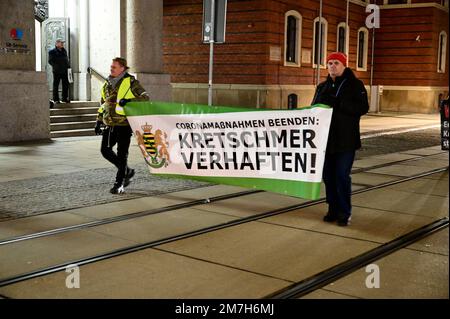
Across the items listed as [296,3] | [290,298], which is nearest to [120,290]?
[290,298]

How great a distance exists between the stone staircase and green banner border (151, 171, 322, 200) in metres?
9.62

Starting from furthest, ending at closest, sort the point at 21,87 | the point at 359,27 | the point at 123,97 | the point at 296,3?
the point at 359,27, the point at 296,3, the point at 21,87, the point at 123,97

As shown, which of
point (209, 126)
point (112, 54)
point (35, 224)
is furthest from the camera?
point (112, 54)

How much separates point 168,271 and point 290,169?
103 inches

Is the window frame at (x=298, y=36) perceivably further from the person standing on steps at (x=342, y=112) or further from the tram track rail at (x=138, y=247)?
the person standing on steps at (x=342, y=112)

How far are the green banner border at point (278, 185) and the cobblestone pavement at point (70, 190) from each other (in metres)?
1.13

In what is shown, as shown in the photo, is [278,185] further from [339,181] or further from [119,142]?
[119,142]

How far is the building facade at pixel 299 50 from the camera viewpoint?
88.3ft

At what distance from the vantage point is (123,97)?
912 centimetres

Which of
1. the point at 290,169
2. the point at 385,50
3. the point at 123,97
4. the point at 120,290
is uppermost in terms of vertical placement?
Answer: the point at 385,50

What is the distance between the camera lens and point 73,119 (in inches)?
739

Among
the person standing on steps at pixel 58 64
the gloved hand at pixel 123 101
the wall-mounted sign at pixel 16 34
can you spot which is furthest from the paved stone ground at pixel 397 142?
the person standing on steps at pixel 58 64

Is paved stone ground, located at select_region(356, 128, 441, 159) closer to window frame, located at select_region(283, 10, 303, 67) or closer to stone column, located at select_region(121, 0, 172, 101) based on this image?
stone column, located at select_region(121, 0, 172, 101)

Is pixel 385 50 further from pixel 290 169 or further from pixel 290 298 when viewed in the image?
pixel 290 298
